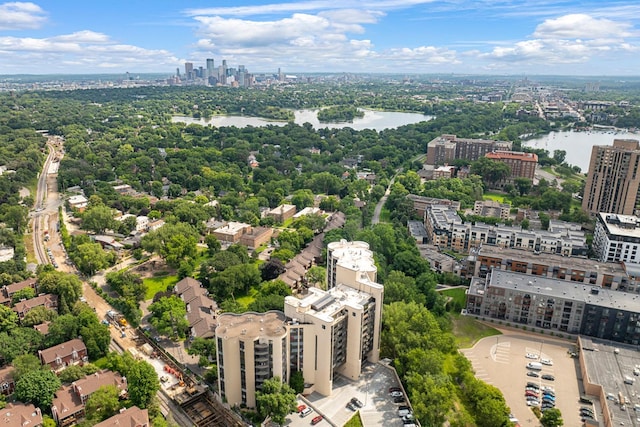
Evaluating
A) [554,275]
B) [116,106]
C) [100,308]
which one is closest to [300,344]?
[100,308]

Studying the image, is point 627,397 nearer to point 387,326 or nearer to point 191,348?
point 387,326

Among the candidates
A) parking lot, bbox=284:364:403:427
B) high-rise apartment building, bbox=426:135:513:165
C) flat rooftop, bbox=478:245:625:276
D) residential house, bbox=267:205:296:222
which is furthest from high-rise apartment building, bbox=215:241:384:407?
high-rise apartment building, bbox=426:135:513:165

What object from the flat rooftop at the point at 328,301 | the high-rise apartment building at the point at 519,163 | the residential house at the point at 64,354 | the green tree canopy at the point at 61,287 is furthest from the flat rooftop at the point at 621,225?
the green tree canopy at the point at 61,287

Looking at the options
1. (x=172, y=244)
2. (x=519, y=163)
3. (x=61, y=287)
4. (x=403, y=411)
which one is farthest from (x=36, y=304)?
(x=519, y=163)

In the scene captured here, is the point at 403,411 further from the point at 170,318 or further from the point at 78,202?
the point at 78,202

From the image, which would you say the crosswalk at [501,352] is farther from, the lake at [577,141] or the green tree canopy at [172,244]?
the lake at [577,141]

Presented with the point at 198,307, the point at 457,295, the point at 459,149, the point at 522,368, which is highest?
the point at 459,149
